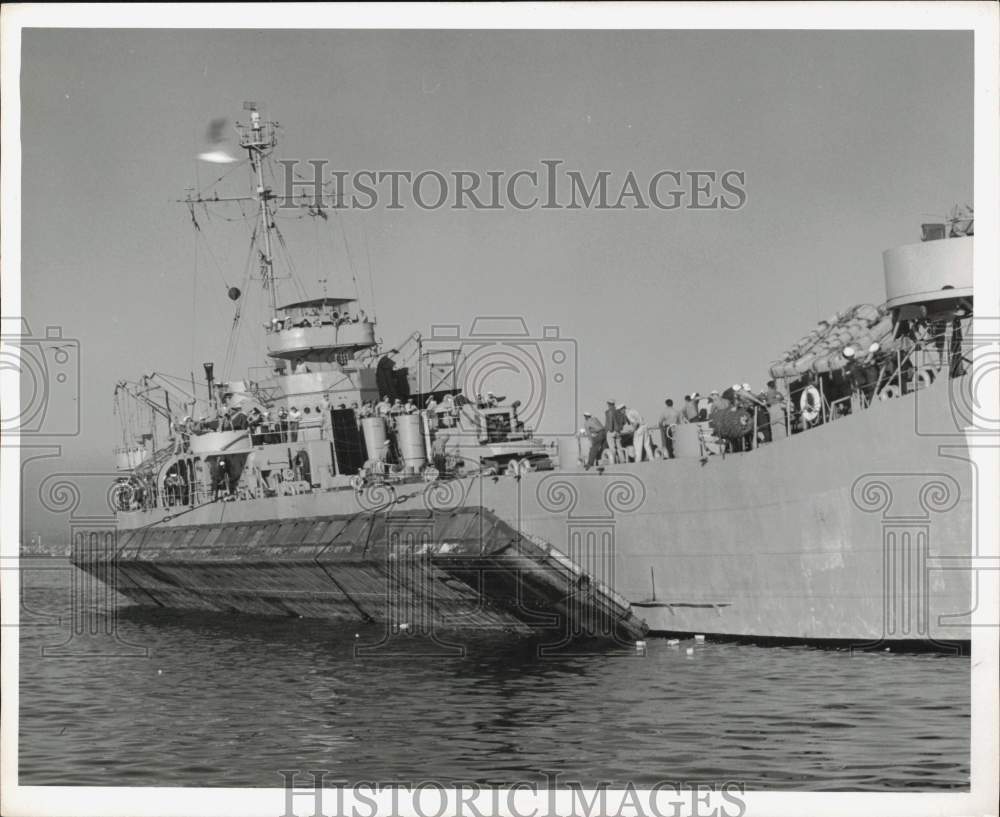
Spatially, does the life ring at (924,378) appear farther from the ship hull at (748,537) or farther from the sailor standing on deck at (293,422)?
the sailor standing on deck at (293,422)

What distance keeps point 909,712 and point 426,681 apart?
5813mm

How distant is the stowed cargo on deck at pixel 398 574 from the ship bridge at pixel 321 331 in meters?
4.07

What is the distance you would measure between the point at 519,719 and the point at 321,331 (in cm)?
1553

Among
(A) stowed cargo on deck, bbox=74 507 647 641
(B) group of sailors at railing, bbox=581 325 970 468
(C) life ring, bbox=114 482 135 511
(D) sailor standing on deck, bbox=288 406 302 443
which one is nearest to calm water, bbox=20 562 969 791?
(A) stowed cargo on deck, bbox=74 507 647 641

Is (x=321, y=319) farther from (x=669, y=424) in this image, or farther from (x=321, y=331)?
(x=669, y=424)

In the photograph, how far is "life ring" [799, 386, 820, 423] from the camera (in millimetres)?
17688

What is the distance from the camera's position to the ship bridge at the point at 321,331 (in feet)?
93.1

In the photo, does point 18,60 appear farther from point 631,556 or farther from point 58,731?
point 631,556

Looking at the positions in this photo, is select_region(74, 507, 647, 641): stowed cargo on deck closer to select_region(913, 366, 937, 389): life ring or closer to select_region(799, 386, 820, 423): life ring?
select_region(799, 386, 820, 423): life ring

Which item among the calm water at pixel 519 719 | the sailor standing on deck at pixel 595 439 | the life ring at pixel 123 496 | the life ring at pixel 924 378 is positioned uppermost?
the life ring at pixel 924 378

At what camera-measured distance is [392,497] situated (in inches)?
931

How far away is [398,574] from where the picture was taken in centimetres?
2139

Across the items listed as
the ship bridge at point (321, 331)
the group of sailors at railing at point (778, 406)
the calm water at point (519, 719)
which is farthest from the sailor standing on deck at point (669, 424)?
the ship bridge at point (321, 331)

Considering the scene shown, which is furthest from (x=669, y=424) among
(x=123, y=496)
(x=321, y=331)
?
(x=123, y=496)
